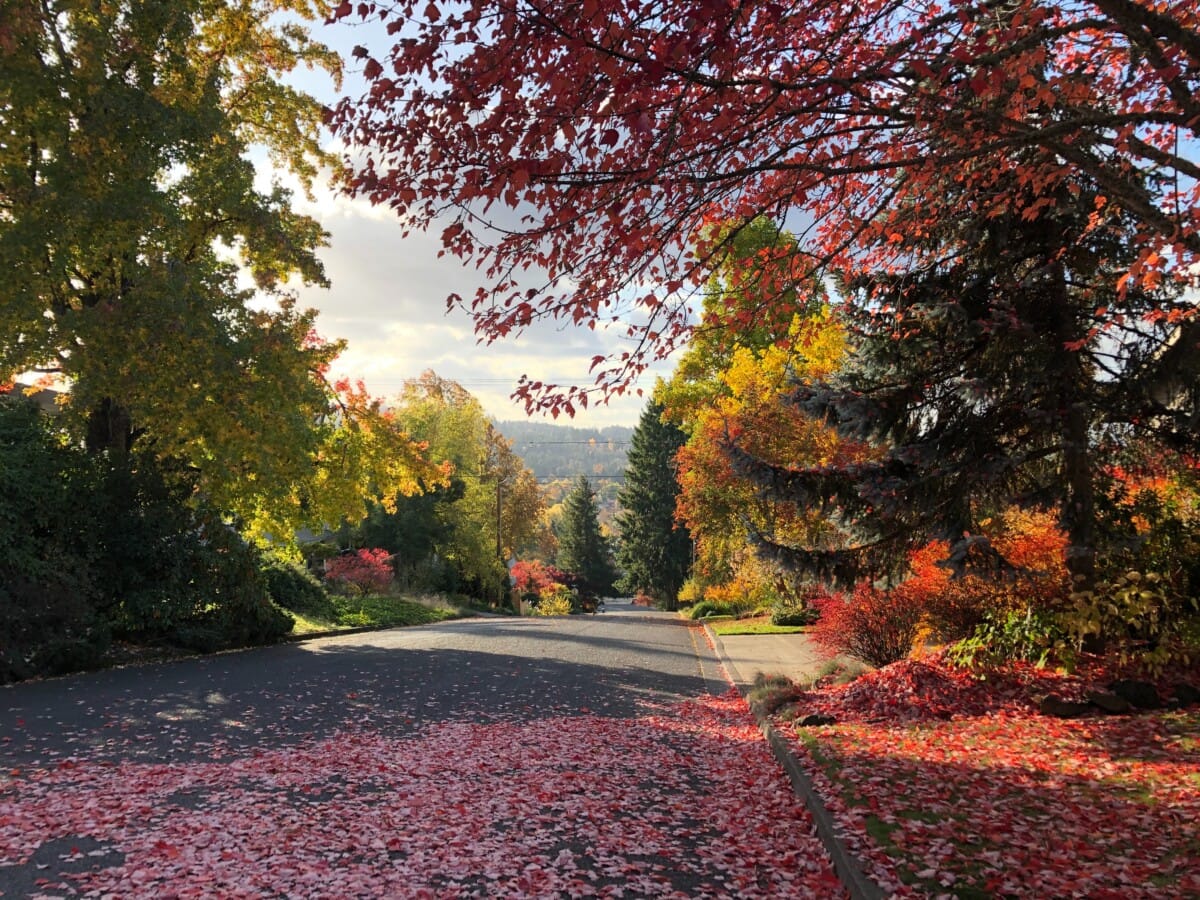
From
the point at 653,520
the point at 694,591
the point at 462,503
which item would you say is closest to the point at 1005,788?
the point at 694,591

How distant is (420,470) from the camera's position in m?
20.0

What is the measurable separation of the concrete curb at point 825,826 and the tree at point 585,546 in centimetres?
5441

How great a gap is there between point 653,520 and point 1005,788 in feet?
140

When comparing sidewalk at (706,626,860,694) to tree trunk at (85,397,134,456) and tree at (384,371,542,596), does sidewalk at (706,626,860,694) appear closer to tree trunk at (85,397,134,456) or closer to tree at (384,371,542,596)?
tree trunk at (85,397,134,456)

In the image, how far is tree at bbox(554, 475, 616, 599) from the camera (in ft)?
205

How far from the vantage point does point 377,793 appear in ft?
18.5

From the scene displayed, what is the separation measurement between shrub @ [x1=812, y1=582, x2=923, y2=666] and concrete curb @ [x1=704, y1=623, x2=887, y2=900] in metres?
2.97

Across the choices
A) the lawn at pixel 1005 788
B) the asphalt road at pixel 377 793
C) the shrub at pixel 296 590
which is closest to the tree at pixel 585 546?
the shrub at pixel 296 590

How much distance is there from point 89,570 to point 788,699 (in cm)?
1136

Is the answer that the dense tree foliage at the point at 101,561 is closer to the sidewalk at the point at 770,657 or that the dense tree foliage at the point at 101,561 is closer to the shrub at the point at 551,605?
the sidewalk at the point at 770,657

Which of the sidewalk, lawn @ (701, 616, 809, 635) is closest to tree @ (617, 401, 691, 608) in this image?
lawn @ (701, 616, 809, 635)

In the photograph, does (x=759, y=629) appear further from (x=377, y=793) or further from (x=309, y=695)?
(x=377, y=793)

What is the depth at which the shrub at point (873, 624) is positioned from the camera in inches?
415

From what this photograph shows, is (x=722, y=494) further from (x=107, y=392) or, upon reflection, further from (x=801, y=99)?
(x=801, y=99)
